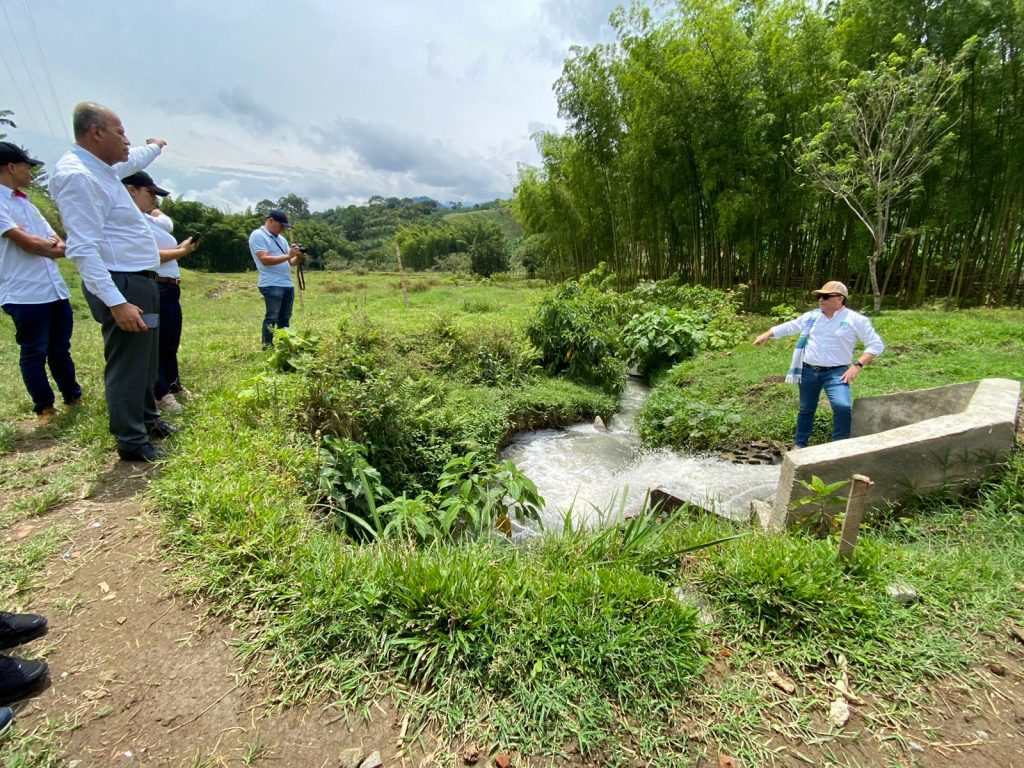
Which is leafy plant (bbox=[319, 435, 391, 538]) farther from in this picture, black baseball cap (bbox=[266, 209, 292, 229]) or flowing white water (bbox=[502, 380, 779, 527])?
black baseball cap (bbox=[266, 209, 292, 229])

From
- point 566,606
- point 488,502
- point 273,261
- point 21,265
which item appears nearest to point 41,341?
point 21,265

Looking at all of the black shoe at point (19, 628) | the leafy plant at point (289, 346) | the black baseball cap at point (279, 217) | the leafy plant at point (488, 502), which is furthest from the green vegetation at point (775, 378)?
the black shoe at point (19, 628)

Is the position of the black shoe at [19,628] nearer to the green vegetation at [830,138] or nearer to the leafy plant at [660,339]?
the leafy plant at [660,339]

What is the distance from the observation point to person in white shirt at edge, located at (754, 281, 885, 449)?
12.4ft

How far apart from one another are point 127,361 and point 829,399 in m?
5.25

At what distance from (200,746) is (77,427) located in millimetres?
2973

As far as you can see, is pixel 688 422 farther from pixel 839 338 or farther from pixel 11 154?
pixel 11 154

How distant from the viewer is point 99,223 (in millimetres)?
2523

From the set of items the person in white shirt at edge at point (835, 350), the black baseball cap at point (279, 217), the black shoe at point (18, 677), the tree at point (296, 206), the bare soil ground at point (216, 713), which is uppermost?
the tree at point (296, 206)

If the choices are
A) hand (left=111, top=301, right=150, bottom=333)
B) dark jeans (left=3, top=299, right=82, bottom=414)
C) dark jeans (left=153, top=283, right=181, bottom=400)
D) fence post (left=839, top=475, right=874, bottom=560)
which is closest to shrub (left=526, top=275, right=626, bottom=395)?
dark jeans (left=153, top=283, right=181, bottom=400)

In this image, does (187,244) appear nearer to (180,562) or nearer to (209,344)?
(180,562)

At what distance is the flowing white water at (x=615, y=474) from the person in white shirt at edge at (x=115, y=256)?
118 inches

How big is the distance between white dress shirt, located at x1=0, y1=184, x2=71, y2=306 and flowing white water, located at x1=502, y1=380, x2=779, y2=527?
13.2 feet

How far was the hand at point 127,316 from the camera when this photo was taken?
98.6 inches
